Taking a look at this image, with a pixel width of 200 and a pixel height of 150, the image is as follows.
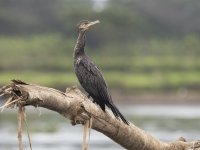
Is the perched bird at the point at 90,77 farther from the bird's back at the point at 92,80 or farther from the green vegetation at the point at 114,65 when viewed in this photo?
the green vegetation at the point at 114,65

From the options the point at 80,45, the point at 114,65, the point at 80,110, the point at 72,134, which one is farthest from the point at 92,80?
the point at 114,65

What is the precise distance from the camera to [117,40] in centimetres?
8794

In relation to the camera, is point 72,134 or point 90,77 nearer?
point 90,77

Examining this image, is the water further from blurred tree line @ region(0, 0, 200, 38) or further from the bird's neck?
blurred tree line @ region(0, 0, 200, 38)

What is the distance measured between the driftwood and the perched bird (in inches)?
5.9

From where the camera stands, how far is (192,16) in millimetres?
106062

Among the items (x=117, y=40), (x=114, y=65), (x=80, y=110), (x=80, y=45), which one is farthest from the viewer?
(x=117, y=40)

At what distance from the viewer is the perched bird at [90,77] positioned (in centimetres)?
1193

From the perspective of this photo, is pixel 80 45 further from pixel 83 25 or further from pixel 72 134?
pixel 72 134

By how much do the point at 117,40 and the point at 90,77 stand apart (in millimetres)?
75849

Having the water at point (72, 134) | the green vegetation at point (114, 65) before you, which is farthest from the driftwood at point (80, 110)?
the green vegetation at point (114, 65)

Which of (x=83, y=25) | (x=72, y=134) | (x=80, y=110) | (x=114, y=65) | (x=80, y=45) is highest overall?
(x=114, y=65)

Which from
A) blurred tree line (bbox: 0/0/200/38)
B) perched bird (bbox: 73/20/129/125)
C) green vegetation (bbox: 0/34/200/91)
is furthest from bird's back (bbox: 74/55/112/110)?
blurred tree line (bbox: 0/0/200/38)

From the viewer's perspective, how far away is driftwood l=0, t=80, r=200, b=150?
32.7ft
